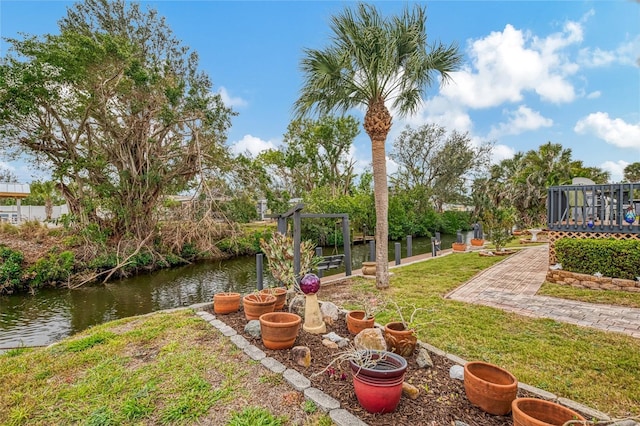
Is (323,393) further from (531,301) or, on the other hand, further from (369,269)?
(369,269)

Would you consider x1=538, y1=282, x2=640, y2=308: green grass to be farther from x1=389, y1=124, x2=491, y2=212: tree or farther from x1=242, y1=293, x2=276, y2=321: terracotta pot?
x1=389, y1=124, x2=491, y2=212: tree

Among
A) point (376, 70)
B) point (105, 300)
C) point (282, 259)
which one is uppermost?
point (376, 70)

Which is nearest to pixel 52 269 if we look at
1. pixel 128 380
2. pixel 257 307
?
pixel 257 307

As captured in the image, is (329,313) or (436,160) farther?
(436,160)

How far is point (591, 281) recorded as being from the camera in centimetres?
641

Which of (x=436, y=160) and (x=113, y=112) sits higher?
(x=436, y=160)

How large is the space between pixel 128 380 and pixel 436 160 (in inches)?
1163

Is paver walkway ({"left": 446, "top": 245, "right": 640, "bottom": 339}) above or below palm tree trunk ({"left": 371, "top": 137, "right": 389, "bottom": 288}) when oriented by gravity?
below

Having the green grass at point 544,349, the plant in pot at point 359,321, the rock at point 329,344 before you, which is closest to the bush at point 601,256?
the green grass at point 544,349

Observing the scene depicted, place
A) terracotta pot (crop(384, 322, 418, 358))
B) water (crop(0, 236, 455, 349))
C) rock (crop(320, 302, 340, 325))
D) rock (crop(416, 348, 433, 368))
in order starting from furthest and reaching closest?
1. water (crop(0, 236, 455, 349))
2. rock (crop(320, 302, 340, 325))
3. terracotta pot (crop(384, 322, 418, 358))
4. rock (crop(416, 348, 433, 368))

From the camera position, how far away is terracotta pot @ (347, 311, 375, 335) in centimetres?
378

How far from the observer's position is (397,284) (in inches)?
288

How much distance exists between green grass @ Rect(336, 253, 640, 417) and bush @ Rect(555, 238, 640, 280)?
295 centimetres

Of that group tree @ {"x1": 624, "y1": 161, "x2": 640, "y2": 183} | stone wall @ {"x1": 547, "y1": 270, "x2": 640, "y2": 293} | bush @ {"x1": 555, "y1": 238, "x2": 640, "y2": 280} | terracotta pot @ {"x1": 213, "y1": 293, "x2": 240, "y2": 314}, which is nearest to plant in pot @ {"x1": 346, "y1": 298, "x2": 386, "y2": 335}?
terracotta pot @ {"x1": 213, "y1": 293, "x2": 240, "y2": 314}
